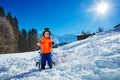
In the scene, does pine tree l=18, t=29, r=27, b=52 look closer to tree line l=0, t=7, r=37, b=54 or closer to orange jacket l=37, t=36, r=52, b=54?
tree line l=0, t=7, r=37, b=54

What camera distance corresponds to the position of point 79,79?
6375 millimetres

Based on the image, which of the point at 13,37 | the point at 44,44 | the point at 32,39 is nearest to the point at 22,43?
the point at 32,39

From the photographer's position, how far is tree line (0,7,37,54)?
163ft

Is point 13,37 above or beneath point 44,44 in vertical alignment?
above

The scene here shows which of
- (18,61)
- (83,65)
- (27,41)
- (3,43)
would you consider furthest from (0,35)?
(83,65)

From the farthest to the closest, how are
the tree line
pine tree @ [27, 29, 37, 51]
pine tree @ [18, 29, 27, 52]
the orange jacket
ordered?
pine tree @ [27, 29, 37, 51]
pine tree @ [18, 29, 27, 52]
the tree line
the orange jacket

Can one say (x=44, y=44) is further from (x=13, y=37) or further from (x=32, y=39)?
(x=32, y=39)

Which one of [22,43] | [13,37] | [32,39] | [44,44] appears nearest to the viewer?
[44,44]

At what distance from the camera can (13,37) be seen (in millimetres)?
54125

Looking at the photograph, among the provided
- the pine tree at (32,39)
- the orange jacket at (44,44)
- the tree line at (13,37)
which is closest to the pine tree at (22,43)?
the tree line at (13,37)

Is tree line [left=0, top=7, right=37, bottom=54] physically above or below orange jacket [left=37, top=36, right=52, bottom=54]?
above

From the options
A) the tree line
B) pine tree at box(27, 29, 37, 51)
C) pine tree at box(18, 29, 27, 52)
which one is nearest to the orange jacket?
the tree line

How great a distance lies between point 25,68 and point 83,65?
9.53 ft

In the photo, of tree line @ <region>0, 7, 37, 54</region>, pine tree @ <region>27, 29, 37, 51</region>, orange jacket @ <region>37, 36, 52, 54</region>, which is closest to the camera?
orange jacket @ <region>37, 36, 52, 54</region>
